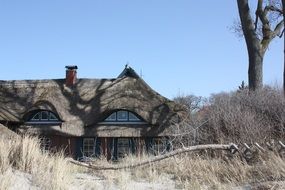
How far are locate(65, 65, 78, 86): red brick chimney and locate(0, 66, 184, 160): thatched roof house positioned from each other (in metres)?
0.53

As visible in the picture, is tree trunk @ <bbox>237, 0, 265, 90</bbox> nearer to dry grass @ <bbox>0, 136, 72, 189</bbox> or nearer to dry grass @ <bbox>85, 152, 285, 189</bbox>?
dry grass @ <bbox>85, 152, 285, 189</bbox>

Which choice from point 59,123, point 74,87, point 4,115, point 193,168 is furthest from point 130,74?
point 193,168

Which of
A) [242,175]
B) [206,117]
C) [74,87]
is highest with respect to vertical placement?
[74,87]

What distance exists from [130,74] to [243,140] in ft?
90.3

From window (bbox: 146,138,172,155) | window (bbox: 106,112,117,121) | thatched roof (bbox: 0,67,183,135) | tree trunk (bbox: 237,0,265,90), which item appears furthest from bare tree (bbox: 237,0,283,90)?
window (bbox: 106,112,117,121)

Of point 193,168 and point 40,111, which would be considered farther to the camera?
point 40,111

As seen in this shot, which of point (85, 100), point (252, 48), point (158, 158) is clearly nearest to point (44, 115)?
point (85, 100)

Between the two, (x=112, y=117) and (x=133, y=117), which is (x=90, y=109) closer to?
(x=112, y=117)

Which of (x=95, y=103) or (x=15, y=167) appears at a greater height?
(x=95, y=103)

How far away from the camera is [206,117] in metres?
15.4

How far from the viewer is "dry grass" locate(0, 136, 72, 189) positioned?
9086mm

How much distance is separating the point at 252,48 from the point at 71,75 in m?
19.8

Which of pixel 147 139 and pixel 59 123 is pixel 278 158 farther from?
pixel 59 123

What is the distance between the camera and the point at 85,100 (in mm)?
37750
